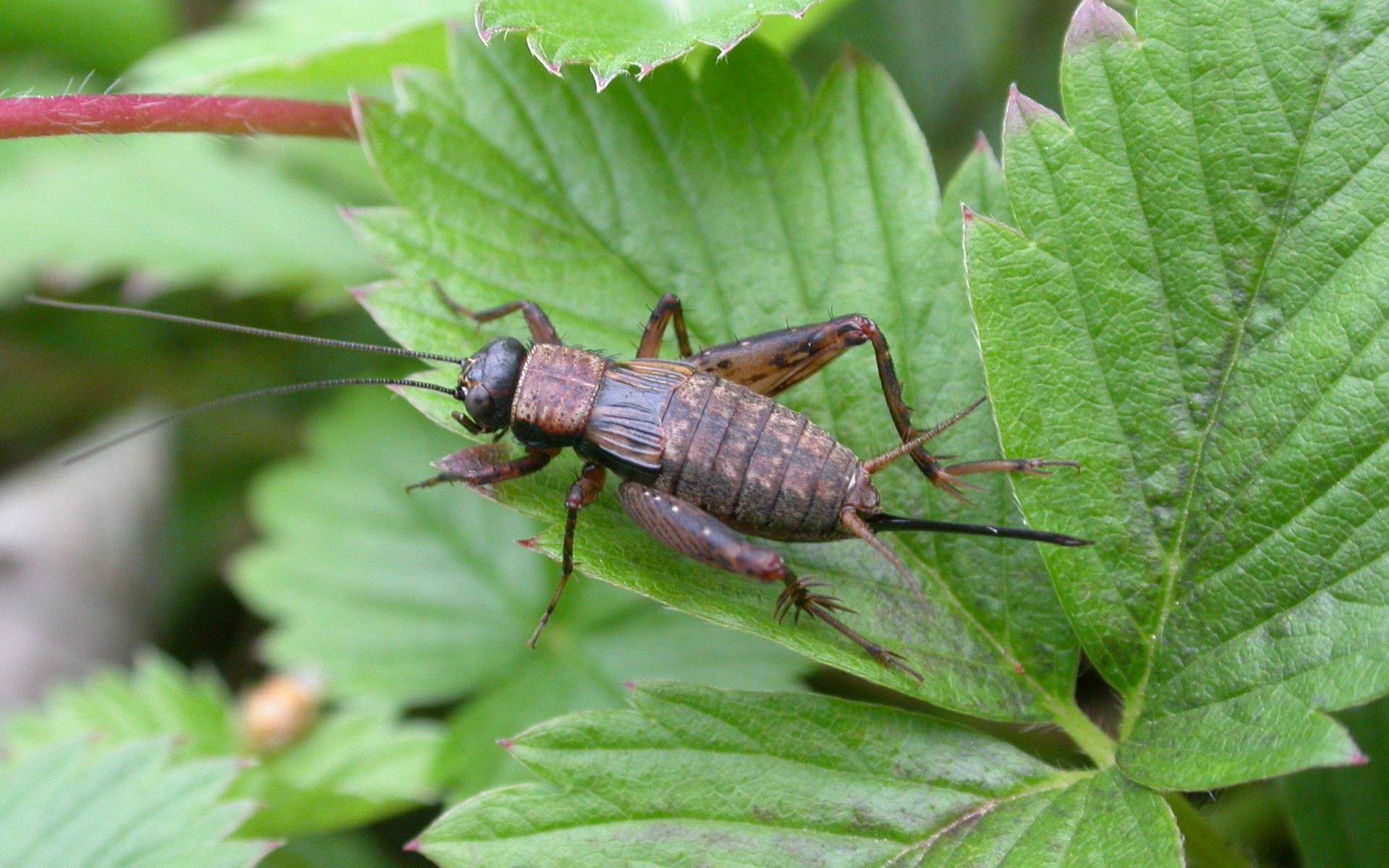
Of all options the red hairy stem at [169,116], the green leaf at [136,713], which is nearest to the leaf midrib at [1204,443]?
the red hairy stem at [169,116]

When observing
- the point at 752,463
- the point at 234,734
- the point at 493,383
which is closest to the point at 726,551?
the point at 752,463

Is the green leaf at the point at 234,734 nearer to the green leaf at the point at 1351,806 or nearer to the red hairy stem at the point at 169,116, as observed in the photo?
the red hairy stem at the point at 169,116

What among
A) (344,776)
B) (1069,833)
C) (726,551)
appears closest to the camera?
(1069,833)

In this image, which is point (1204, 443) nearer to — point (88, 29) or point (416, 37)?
point (416, 37)

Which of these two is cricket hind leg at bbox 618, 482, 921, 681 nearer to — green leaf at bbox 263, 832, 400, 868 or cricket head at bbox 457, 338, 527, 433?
cricket head at bbox 457, 338, 527, 433

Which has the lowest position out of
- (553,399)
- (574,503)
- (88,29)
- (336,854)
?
(336,854)

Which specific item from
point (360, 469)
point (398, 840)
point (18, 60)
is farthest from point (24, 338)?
point (398, 840)

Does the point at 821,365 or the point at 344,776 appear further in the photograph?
the point at 344,776

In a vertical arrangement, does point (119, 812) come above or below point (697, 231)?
below
